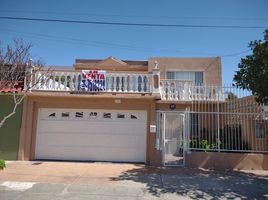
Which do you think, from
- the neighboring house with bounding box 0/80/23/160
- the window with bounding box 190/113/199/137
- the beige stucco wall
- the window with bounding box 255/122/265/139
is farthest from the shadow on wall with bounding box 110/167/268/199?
the neighboring house with bounding box 0/80/23/160

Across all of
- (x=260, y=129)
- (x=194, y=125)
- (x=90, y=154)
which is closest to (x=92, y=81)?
(x=90, y=154)

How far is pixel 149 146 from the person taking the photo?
11891 mm

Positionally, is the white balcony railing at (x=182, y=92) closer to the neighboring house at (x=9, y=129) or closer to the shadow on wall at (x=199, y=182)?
the shadow on wall at (x=199, y=182)

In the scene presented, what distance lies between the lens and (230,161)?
11234 millimetres

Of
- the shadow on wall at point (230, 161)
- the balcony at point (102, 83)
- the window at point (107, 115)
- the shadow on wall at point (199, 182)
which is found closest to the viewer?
the shadow on wall at point (199, 182)

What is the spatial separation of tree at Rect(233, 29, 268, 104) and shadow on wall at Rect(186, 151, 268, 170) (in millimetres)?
2663

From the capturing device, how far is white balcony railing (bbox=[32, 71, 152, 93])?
12.1 m

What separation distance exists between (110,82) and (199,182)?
566cm

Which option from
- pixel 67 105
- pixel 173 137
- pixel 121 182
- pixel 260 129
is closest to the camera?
pixel 121 182

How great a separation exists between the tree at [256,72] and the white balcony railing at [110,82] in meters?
3.87

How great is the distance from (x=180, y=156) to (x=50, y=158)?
18.9 ft

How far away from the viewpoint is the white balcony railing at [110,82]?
1211 cm

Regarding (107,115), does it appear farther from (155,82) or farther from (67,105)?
(155,82)

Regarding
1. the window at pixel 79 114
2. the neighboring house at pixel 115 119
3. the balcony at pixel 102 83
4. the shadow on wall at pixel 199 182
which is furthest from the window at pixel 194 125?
the window at pixel 79 114
